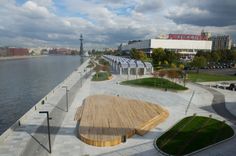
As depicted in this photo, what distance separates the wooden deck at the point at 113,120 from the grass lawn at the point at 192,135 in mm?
2079

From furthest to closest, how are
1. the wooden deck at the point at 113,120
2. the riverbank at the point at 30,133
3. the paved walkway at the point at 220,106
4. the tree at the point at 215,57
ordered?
the tree at the point at 215,57 → the paved walkway at the point at 220,106 → the wooden deck at the point at 113,120 → the riverbank at the point at 30,133

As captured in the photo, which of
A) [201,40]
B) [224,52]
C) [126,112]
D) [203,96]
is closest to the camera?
[126,112]

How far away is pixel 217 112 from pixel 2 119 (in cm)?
2491

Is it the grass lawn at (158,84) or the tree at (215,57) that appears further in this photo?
the tree at (215,57)

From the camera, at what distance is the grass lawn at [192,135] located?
15.4m

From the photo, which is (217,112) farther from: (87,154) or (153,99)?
(87,154)

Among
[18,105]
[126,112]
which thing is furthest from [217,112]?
[18,105]

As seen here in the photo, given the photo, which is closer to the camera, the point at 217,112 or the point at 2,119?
the point at 217,112

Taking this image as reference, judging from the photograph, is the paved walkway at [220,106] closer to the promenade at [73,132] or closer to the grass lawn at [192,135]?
the promenade at [73,132]

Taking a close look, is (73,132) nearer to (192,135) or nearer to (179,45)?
(192,135)

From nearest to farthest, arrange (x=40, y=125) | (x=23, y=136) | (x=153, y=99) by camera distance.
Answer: (x=23, y=136) → (x=40, y=125) → (x=153, y=99)

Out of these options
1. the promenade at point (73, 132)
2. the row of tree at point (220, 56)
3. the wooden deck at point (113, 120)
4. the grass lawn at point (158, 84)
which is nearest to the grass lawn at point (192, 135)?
the promenade at point (73, 132)

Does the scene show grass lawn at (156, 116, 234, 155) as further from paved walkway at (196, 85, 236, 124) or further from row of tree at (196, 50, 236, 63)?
row of tree at (196, 50, 236, 63)

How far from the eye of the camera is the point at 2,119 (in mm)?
26703
